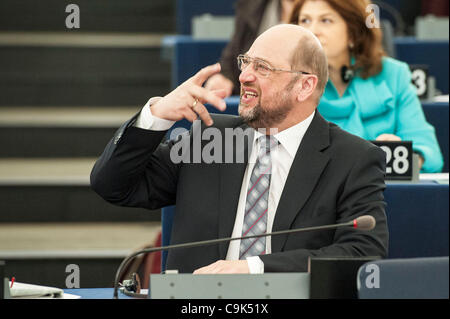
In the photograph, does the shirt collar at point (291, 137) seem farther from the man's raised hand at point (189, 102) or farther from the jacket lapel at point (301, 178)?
the man's raised hand at point (189, 102)

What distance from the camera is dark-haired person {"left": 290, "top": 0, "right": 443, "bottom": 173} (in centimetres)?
330

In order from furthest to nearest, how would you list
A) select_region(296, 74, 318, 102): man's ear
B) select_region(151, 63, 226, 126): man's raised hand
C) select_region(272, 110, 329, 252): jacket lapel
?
1. select_region(296, 74, 318, 102): man's ear
2. select_region(272, 110, 329, 252): jacket lapel
3. select_region(151, 63, 226, 126): man's raised hand

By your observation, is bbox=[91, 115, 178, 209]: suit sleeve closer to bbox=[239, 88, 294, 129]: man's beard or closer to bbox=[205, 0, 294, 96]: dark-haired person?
bbox=[239, 88, 294, 129]: man's beard

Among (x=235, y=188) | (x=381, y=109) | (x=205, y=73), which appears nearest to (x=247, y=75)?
(x=205, y=73)

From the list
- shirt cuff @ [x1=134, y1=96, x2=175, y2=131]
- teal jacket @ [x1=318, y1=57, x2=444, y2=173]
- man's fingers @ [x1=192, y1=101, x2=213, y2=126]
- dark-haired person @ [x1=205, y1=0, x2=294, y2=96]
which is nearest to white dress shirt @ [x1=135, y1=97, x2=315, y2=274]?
shirt cuff @ [x1=134, y1=96, x2=175, y2=131]

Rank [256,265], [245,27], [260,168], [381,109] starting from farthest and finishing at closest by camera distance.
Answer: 1. [245,27]
2. [381,109]
3. [260,168]
4. [256,265]

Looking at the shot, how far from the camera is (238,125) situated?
2.24 m

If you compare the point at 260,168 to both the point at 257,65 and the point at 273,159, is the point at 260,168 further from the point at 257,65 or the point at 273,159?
the point at 257,65

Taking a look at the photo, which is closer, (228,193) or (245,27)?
(228,193)

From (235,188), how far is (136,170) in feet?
0.83

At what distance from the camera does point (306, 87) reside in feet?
7.18

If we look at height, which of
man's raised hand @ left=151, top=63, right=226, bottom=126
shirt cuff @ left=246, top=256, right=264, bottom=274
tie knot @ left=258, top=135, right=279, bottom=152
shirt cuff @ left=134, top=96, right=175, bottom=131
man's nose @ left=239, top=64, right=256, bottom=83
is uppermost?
man's nose @ left=239, top=64, right=256, bottom=83
